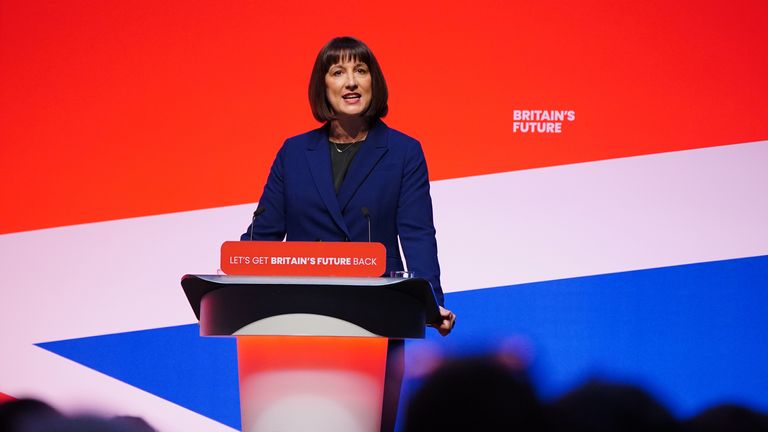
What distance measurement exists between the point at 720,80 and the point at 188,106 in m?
2.08

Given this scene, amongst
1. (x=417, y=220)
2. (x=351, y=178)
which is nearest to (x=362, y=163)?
(x=351, y=178)

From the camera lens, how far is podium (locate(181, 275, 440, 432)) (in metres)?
1.78

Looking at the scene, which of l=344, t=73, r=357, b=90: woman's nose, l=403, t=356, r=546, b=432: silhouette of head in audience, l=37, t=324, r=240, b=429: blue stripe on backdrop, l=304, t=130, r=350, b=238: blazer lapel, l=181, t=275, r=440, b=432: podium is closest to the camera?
l=181, t=275, r=440, b=432: podium

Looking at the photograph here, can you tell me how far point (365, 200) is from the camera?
2322 millimetres

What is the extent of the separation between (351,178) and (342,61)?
32cm

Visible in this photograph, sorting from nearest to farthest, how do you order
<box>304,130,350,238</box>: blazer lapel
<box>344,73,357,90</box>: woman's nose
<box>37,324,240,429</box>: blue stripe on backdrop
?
<box>304,130,350,238</box>: blazer lapel < <box>344,73,357,90</box>: woman's nose < <box>37,324,240,429</box>: blue stripe on backdrop

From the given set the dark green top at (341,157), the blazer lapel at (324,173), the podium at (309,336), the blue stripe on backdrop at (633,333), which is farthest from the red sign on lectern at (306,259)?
the blue stripe on backdrop at (633,333)

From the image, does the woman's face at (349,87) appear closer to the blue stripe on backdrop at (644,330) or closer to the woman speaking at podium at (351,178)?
the woman speaking at podium at (351,178)

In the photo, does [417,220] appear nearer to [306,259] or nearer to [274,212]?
[274,212]

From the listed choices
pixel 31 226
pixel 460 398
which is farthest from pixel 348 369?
pixel 31 226

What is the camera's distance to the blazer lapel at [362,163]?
91.6 inches

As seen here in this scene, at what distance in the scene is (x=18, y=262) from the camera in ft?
12.6

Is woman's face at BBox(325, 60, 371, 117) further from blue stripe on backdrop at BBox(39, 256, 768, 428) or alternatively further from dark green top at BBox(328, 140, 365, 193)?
blue stripe on backdrop at BBox(39, 256, 768, 428)

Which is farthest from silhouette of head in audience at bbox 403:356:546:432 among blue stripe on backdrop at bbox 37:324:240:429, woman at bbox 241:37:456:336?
woman at bbox 241:37:456:336
